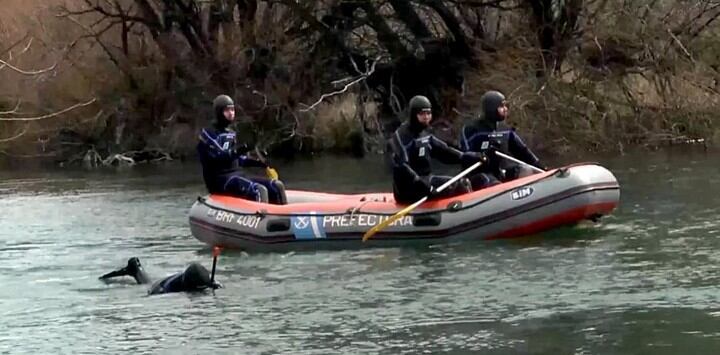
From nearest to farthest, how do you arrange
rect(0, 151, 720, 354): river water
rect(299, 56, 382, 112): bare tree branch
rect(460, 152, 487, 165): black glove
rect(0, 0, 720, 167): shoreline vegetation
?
rect(0, 151, 720, 354): river water → rect(460, 152, 487, 165): black glove → rect(0, 0, 720, 167): shoreline vegetation → rect(299, 56, 382, 112): bare tree branch

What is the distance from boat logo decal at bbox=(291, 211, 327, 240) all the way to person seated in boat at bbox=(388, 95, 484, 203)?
0.71m

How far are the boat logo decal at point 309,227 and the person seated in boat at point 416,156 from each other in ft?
2.32

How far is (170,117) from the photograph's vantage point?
91.9 feet

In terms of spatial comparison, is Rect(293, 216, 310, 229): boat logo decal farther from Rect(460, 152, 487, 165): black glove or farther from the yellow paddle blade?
Rect(460, 152, 487, 165): black glove

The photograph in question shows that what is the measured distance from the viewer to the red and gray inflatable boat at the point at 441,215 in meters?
11.8

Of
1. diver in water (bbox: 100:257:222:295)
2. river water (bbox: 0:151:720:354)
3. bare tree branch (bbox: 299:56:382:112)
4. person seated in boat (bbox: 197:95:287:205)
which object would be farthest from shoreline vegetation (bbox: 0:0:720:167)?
diver in water (bbox: 100:257:222:295)

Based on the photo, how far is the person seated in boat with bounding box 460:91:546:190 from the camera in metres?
12.5

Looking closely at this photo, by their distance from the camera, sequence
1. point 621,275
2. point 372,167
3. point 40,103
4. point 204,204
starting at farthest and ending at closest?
1. point 40,103
2. point 372,167
3. point 204,204
4. point 621,275

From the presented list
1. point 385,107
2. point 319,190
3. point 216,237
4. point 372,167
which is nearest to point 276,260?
point 216,237

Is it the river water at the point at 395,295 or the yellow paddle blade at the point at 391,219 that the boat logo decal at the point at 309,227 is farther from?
the yellow paddle blade at the point at 391,219

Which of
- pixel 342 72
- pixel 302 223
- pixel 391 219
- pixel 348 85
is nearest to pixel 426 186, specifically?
pixel 391 219

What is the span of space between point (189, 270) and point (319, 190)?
880 centimetres

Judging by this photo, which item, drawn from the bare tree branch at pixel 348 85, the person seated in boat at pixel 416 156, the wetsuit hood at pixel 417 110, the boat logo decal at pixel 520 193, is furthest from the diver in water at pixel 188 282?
the bare tree branch at pixel 348 85

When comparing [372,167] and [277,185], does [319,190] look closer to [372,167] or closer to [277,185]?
[372,167]
